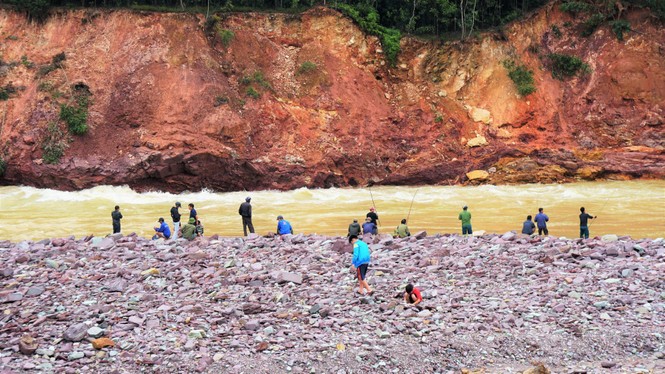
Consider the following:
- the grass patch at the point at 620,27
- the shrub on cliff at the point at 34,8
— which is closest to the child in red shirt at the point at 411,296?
the shrub on cliff at the point at 34,8

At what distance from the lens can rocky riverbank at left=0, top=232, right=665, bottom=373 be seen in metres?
9.88

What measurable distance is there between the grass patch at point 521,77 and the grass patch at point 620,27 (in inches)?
205

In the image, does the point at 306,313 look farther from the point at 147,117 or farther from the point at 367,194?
the point at 147,117

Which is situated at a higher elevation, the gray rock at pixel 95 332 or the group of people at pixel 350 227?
the group of people at pixel 350 227

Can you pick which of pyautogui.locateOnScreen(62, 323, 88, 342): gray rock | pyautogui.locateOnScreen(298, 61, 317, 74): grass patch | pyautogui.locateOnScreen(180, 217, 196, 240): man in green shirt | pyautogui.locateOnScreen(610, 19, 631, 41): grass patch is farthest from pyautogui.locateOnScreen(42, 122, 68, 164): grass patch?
pyautogui.locateOnScreen(610, 19, 631, 41): grass patch

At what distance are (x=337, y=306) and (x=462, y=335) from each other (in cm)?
206

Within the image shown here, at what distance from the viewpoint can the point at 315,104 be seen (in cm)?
3569

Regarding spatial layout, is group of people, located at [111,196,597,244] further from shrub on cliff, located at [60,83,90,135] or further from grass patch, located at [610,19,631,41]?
grass patch, located at [610,19,631,41]

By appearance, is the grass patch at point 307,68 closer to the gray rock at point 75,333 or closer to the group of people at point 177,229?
the group of people at point 177,229

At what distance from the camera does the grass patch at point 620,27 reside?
127 ft

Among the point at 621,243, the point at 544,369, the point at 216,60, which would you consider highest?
the point at 216,60

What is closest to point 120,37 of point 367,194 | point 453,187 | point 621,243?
point 367,194

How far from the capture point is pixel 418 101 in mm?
37688

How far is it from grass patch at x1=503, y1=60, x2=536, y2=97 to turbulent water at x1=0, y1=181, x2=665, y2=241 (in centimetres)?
736
